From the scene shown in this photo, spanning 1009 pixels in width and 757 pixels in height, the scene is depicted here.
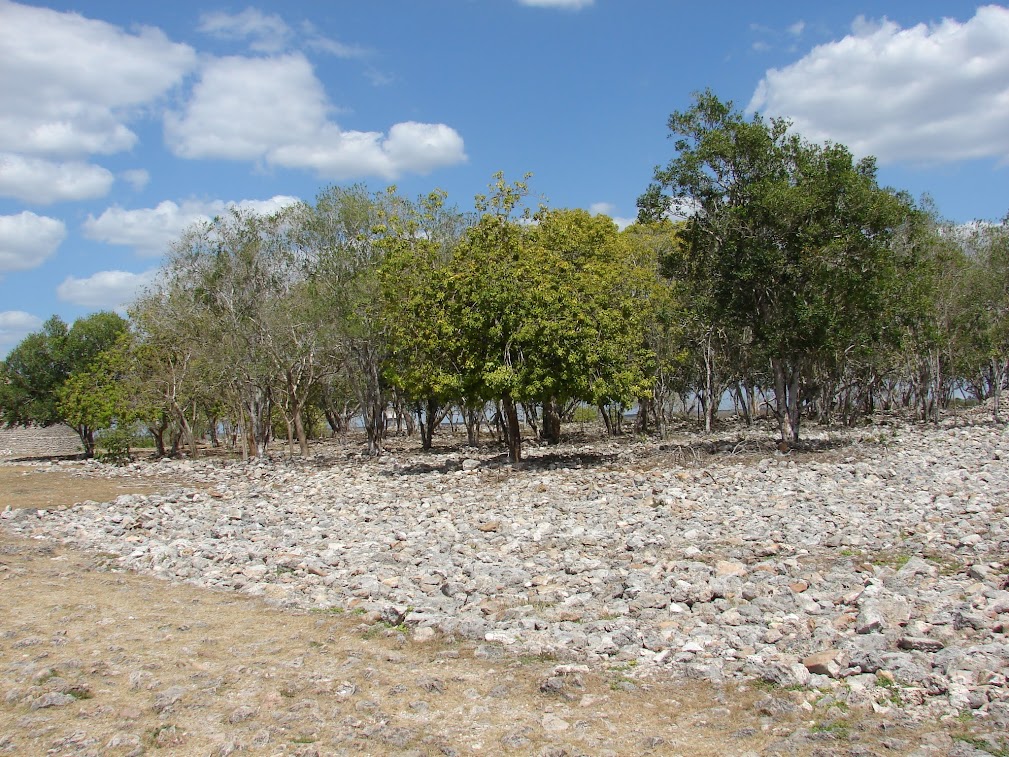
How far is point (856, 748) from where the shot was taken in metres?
6.14

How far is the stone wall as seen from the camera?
206ft

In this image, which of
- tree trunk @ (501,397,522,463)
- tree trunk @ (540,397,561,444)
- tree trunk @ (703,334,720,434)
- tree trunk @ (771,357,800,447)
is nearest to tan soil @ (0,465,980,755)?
tree trunk @ (501,397,522,463)

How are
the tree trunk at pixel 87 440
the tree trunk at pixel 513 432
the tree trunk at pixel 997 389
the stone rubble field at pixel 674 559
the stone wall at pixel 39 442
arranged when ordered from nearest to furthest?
the stone rubble field at pixel 674 559, the tree trunk at pixel 513 432, the tree trunk at pixel 997 389, the tree trunk at pixel 87 440, the stone wall at pixel 39 442

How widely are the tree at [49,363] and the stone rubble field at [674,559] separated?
102 ft

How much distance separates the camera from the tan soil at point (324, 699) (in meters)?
6.66

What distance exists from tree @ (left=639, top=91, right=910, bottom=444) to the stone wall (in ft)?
157

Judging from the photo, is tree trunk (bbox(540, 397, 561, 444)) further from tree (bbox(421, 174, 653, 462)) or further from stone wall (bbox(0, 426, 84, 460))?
stone wall (bbox(0, 426, 84, 460))

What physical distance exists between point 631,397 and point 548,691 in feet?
Result: 68.9

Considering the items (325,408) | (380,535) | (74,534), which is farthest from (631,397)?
(325,408)

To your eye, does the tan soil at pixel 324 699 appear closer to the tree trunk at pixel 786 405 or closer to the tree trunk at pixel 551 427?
the tree trunk at pixel 786 405

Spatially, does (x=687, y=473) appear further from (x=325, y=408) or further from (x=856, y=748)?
(x=325, y=408)

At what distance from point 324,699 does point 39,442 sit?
8281cm

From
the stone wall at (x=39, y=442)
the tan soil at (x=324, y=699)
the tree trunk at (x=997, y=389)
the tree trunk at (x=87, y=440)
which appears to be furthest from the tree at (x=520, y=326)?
the stone wall at (x=39, y=442)

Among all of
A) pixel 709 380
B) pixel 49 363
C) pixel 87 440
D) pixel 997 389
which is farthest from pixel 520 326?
pixel 49 363
